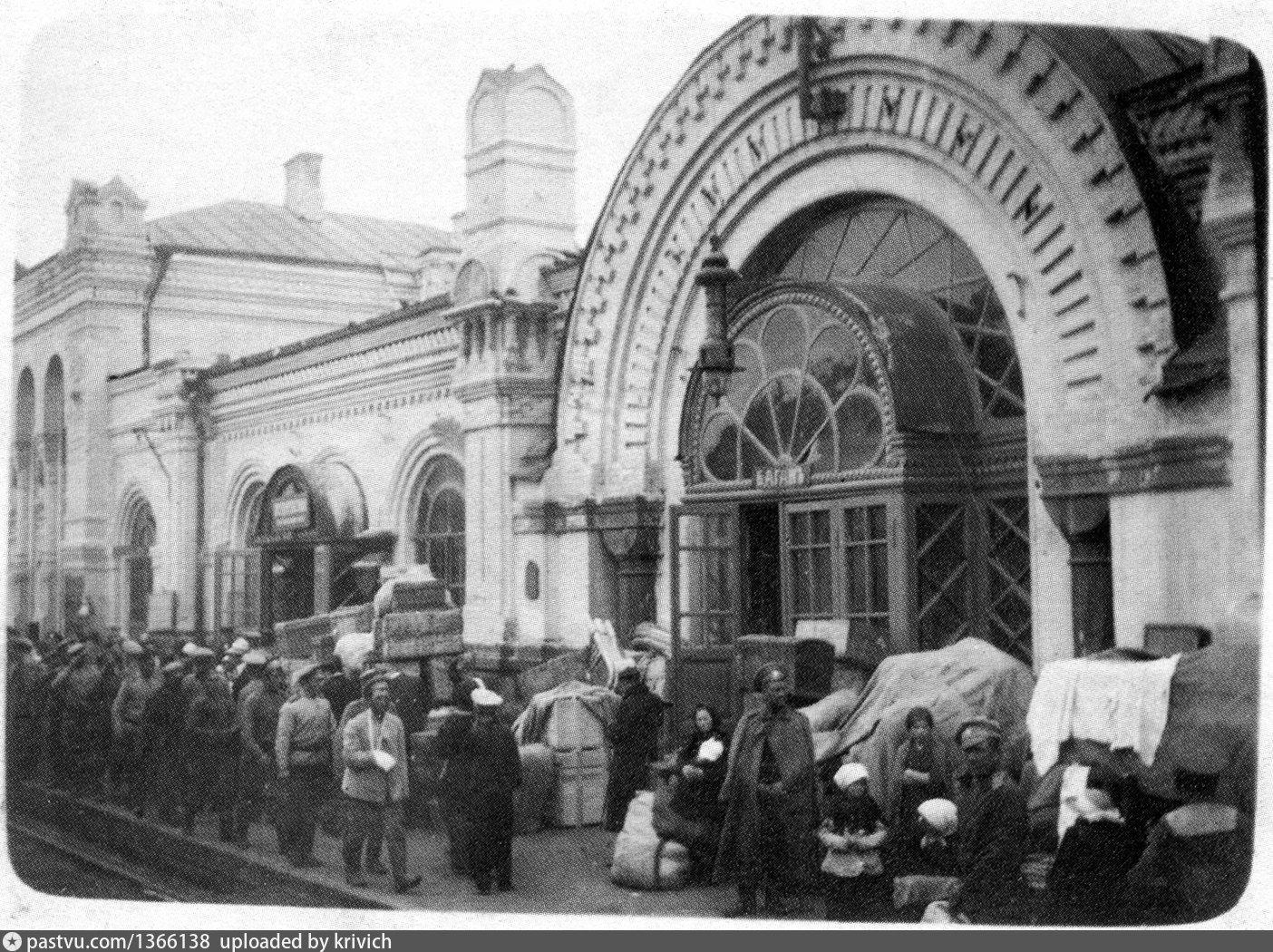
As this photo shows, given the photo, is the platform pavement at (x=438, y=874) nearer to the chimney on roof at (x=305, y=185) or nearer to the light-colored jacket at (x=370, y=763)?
the light-colored jacket at (x=370, y=763)

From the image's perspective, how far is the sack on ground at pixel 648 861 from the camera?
7562mm

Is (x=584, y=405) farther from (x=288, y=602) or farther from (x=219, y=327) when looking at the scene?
(x=219, y=327)

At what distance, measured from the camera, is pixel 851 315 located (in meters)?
8.52

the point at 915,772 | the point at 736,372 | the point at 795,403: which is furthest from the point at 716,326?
the point at 915,772

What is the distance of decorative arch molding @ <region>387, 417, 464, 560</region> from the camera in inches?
493

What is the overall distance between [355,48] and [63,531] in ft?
21.2

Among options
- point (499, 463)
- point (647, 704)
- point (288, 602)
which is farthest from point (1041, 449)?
point (288, 602)

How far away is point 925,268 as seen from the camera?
870cm

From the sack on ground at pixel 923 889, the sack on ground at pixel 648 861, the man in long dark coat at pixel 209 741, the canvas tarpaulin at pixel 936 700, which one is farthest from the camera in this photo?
the man in long dark coat at pixel 209 741

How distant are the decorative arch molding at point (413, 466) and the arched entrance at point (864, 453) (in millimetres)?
3328

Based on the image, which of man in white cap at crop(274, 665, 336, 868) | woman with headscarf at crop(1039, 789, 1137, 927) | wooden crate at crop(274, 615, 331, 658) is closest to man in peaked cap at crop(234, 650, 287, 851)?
man in white cap at crop(274, 665, 336, 868)

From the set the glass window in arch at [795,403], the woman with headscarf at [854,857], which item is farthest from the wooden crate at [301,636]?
the woman with headscarf at [854,857]

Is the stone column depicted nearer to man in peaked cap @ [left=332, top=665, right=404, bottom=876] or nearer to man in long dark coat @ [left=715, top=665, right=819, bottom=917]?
man in peaked cap @ [left=332, top=665, right=404, bottom=876]

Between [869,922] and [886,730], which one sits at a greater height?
[886,730]
